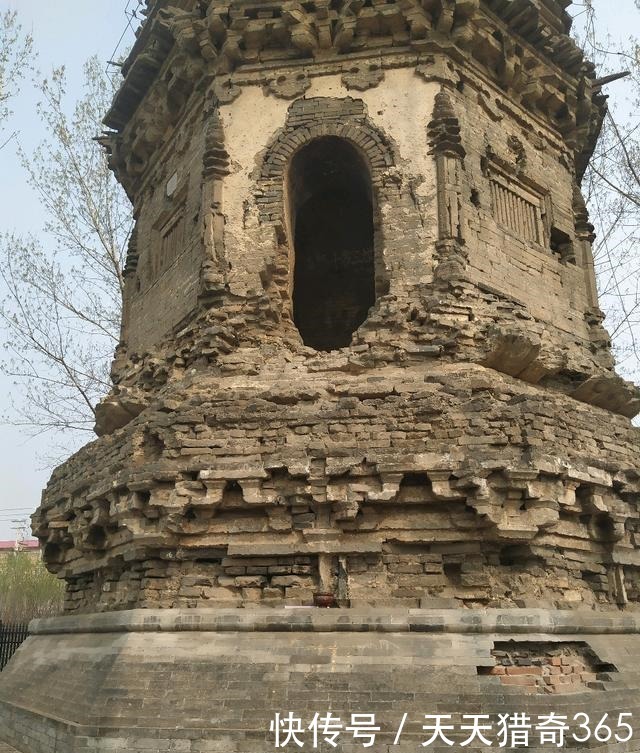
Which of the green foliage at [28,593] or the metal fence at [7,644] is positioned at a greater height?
the green foliage at [28,593]

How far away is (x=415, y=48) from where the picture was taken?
8.53 m

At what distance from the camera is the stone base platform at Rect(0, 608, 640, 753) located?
5500mm

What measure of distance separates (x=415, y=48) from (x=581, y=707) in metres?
6.91

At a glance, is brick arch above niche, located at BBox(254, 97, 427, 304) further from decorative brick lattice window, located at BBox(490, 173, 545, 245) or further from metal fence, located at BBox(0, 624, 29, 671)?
metal fence, located at BBox(0, 624, 29, 671)

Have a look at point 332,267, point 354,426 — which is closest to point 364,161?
point 354,426

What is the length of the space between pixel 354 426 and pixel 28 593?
2500cm

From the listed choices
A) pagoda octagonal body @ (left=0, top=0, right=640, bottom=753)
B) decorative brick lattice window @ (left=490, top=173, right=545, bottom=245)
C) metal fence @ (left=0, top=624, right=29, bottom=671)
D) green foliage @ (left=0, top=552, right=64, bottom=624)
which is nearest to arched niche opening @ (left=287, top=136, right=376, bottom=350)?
pagoda octagonal body @ (left=0, top=0, right=640, bottom=753)

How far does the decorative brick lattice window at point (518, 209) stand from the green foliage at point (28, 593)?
868 inches

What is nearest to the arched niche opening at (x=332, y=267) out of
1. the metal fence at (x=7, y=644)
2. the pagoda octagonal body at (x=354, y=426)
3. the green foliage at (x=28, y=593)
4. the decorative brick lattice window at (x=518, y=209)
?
the pagoda octagonal body at (x=354, y=426)

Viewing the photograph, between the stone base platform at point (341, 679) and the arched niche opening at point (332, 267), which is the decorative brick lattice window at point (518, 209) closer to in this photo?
the arched niche opening at point (332, 267)

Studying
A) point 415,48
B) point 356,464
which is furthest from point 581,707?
point 415,48

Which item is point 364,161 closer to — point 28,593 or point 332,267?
point 332,267

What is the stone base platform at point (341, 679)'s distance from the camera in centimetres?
550

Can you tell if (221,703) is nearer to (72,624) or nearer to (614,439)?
(72,624)
